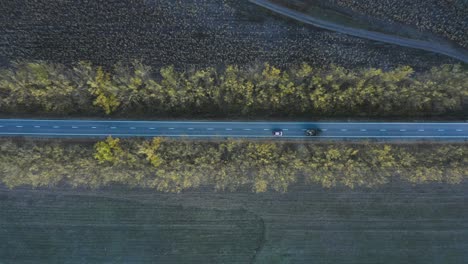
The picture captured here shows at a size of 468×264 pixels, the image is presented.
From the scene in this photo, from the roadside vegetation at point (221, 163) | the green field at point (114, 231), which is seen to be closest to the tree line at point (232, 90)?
the roadside vegetation at point (221, 163)

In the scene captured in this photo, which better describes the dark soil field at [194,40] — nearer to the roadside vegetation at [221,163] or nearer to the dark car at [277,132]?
the dark car at [277,132]

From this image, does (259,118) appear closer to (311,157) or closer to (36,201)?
(311,157)

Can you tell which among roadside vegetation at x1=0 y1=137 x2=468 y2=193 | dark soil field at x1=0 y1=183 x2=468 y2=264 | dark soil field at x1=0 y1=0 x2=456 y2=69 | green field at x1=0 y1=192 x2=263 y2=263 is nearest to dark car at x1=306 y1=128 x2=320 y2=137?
A: roadside vegetation at x1=0 y1=137 x2=468 y2=193

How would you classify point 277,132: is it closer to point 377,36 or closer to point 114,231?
point 377,36

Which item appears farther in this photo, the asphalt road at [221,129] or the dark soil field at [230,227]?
the dark soil field at [230,227]

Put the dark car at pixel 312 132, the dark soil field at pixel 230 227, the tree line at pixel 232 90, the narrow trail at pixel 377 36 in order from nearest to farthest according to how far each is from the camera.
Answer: the tree line at pixel 232 90 → the dark car at pixel 312 132 → the narrow trail at pixel 377 36 → the dark soil field at pixel 230 227

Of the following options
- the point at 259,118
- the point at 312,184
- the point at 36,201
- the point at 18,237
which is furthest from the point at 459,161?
the point at 18,237

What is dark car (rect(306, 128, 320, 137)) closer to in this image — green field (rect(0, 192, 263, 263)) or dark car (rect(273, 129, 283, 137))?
dark car (rect(273, 129, 283, 137))

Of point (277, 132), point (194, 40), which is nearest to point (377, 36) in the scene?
point (277, 132)
